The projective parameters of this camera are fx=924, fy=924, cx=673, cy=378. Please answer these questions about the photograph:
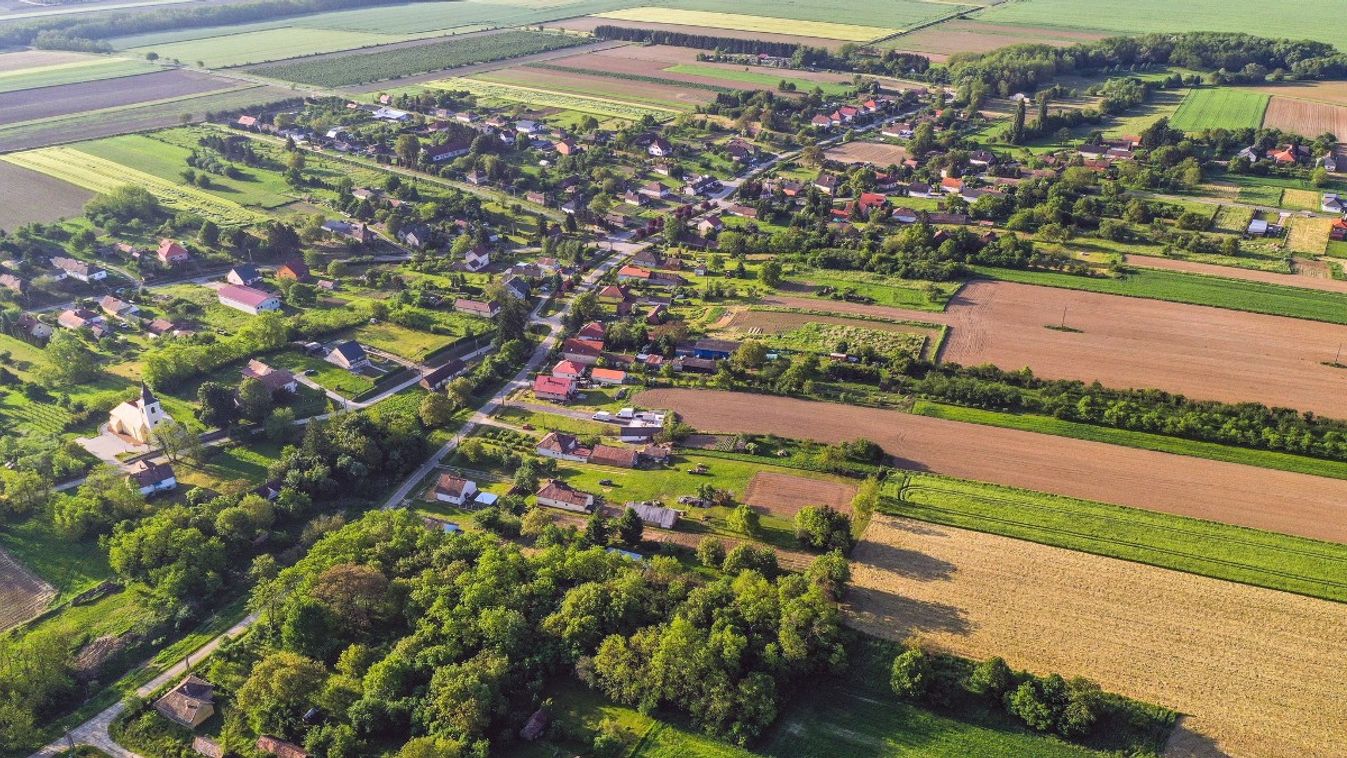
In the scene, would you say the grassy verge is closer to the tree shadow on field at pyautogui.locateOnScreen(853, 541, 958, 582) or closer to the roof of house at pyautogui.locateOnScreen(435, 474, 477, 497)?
the tree shadow on field at pyautogui.locateOnScreen(853, 541, 958, 582)

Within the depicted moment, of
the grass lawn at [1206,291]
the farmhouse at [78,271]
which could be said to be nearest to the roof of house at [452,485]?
the farmhouse at [78,271]

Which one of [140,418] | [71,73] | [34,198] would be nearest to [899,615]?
[140,418]

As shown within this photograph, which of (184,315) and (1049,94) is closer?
(184,315)

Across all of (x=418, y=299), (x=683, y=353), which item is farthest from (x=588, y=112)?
(x=683, y=353)

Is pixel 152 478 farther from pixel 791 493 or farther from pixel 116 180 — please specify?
pixel 116 180

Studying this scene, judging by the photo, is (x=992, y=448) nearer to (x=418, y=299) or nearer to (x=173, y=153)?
(x=418, y=299)
